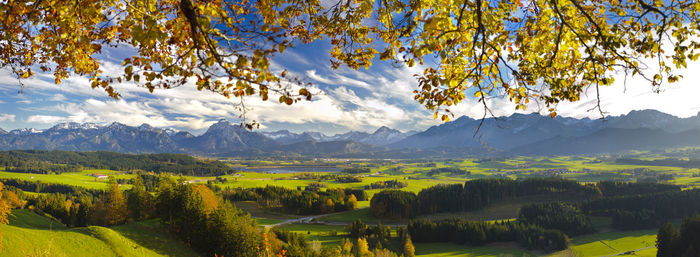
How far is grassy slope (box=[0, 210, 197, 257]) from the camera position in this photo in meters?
21.3

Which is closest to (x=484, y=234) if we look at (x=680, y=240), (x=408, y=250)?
(x=408, y=250)

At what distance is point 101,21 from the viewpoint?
5.70 metres

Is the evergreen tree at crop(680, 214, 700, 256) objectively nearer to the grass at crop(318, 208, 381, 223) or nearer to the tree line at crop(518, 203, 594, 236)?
the tree line at crop(518, 203, 594, 236)

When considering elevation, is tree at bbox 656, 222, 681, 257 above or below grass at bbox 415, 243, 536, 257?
above

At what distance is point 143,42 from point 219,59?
0.87 m

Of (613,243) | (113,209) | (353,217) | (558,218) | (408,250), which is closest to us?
(113,209)

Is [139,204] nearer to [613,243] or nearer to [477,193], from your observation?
[613,243]

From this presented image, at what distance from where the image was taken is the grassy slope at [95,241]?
21.3 meters

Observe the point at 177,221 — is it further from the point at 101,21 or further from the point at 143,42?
the point at 143,42

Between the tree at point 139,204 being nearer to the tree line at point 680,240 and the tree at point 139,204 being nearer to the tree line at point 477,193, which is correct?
the tree line at point 477,193

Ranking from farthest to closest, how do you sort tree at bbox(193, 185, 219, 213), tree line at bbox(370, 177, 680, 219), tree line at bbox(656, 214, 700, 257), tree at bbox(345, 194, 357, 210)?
tree at bbox(345, 194, 357, 210), tree line at bbox(370, 177, 680, 219), tree line at bbox(656, 214, 700, 257), tree at bbox(193, 185, 219, 213)

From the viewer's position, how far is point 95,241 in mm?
24703

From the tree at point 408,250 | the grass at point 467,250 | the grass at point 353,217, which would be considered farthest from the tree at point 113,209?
the grass at point 467,250

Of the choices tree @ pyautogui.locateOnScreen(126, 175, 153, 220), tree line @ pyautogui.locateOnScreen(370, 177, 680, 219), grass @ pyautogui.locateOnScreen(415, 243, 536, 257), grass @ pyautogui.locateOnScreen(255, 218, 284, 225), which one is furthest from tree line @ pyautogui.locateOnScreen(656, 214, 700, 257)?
tree @ pyautogui.locateOnScreen(126, 175, 153, 220)
